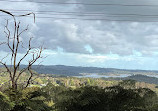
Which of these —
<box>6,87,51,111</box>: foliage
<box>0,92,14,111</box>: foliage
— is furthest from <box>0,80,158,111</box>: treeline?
<box>0,92,14,111</box>: foliage

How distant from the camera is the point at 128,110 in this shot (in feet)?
9.70

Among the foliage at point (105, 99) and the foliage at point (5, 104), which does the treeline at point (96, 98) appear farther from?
the foliage at point (5, 104)

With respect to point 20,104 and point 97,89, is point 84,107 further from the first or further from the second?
point 20,104

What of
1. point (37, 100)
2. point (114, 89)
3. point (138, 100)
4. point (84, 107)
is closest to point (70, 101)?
point (84, 107)

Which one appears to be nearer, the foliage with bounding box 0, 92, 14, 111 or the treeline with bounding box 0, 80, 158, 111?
the foliage with bounding box 0, 92, 14, 111

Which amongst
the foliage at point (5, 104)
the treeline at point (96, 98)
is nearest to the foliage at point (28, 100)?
the treeline at point (96, 98)

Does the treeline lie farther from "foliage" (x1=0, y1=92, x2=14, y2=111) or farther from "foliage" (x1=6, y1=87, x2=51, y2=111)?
"foliage" (x1=0, y1=92, x2=14, y2=111)

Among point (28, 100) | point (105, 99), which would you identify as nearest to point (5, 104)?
point (28, 100)

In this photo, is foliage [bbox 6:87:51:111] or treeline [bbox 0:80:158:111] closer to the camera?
foliage [bbox 6:87:51:111]

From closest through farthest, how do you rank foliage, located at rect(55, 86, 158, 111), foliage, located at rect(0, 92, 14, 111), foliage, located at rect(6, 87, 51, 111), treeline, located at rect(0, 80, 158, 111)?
1. foliage, located at rect(0, 92, 14, 111)
2. foliage, located at rect(6, 87, 51, 111)
3. treeline, located at rect(0, 80, 158, 111)
4. foliage, located at rect(55, 86, 158, 111)

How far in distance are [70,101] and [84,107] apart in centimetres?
27

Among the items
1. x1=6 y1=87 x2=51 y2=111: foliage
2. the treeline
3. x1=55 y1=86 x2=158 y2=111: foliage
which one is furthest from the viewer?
x1=55 y1=86 x2=158 y2=111: foliage

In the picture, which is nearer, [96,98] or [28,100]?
[28,100]

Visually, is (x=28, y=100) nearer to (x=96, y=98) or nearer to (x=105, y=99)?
(x=96, y=98)
